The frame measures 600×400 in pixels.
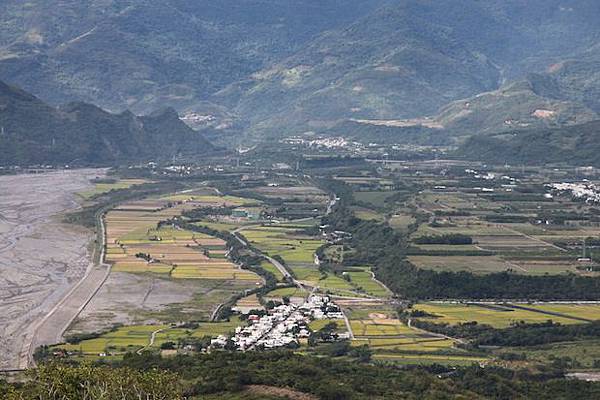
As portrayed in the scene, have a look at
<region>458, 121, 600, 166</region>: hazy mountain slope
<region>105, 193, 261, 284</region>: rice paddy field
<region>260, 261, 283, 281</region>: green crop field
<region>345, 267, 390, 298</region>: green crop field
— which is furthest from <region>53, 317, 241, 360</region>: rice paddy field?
<region>458, 121, 600, 166</region>: hazy mountain slope

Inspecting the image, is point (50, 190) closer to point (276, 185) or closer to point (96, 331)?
point (276, 185)

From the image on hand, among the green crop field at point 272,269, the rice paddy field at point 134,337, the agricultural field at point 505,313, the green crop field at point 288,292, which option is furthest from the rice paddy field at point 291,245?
the rice paddy field at point 134,337

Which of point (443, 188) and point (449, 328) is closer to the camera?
point (449, 328)

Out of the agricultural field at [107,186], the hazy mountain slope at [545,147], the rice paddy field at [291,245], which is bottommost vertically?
the rice paddy field at [291,245]

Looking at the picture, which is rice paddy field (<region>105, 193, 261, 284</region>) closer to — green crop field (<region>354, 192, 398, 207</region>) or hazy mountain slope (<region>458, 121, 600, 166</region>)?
green crop field (<region>354, 192, 398, 207</region>)

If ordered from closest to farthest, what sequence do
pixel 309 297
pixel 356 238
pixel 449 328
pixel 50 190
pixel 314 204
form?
1. pixel 449 328
2. pixel 309 297
3. pixel 356 238
4. pixel 314 204
5. pixel 50 190

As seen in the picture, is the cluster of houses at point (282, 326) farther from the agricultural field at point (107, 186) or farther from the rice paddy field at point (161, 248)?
the agricultural field at point (107, 186)

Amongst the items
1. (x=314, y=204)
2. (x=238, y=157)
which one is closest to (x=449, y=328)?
(x=314, y=204)
